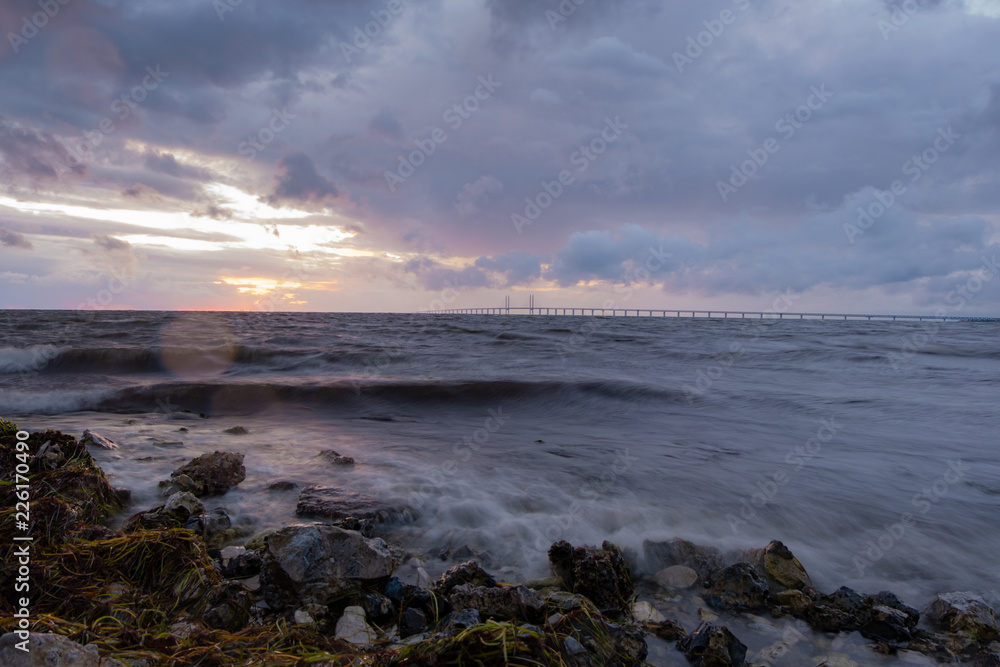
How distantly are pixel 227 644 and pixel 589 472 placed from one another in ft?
14.1

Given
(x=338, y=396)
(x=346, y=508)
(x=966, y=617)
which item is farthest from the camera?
(x=338, y=396)

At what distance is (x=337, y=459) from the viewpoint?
5.79m

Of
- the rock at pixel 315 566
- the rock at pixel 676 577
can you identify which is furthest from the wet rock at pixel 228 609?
the rock at pixel 676 577

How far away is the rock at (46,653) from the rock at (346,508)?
2358mm

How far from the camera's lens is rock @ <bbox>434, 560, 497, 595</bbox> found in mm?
2839

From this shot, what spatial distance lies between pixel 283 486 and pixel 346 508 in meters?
0.93

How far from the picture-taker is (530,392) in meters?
12.1

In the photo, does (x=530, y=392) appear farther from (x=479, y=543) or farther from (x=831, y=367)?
(x=831, y=367)

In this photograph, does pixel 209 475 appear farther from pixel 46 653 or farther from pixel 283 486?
pixel 46 653

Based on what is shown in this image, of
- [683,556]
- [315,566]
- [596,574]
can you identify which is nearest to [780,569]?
[683,556]

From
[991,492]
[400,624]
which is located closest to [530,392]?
[991,492]

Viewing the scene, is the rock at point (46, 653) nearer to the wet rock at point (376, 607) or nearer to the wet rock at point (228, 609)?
the wet rock at point (228, 609)

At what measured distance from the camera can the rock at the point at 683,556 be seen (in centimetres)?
340

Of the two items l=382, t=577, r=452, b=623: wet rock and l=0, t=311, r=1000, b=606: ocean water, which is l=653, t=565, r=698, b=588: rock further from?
l=382, t=577, r=452, b=623: wet rock
